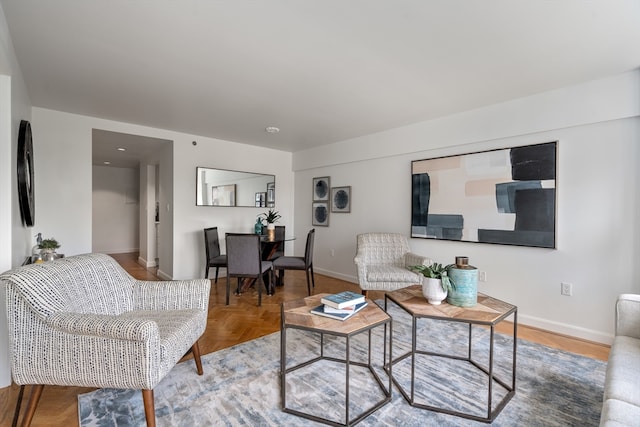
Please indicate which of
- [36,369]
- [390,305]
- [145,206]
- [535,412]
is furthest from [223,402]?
[145,206]

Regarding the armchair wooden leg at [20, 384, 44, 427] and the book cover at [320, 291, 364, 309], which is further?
the book cover at [320, 291, 364, 309]

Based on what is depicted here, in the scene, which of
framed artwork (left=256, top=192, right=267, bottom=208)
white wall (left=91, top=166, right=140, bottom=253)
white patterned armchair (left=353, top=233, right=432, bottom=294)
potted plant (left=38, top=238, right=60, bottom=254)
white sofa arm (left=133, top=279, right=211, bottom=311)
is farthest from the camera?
white wall (left=91, top=166, right=140, bottom=253)

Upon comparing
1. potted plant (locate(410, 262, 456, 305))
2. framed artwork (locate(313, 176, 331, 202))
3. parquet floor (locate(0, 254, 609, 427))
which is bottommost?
parquet floor (locate(0, 254, 609, 427))

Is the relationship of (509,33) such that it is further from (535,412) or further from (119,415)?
(119,415)

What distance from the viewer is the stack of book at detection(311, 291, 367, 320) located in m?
1.69

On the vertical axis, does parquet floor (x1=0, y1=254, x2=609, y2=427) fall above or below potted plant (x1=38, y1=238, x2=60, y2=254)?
below

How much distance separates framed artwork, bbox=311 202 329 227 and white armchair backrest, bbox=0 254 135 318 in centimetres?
339

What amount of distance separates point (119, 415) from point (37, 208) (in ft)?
9.72

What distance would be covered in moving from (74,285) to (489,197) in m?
3.56

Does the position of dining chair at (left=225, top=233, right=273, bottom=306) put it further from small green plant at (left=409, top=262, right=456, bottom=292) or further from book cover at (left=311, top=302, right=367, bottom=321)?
small green plant at (left=409, top=262, right=456, bottom=292)

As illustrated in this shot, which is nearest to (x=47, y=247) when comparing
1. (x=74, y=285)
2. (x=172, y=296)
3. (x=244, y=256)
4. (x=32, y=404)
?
(x=74, y=285)

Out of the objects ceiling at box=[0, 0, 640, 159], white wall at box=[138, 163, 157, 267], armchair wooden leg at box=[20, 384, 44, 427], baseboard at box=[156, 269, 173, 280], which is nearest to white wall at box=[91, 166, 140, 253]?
white wall at box=[138, 163, 157, 267]

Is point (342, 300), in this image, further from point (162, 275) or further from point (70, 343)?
point (162, 275)

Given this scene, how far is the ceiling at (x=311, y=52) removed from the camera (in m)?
1.68
